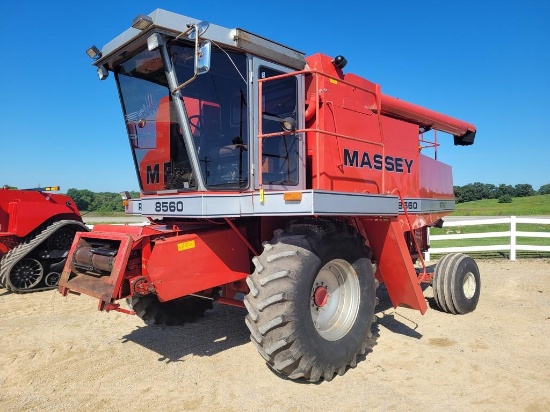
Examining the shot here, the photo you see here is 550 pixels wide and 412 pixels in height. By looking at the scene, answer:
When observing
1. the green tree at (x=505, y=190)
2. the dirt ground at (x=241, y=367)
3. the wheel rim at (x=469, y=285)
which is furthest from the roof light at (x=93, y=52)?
the green tree at (x=505, y=190)

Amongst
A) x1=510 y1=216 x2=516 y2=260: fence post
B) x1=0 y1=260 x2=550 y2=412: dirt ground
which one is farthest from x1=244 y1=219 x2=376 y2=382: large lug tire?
x1=510 y1=216 x2=516 y2=260: fence post

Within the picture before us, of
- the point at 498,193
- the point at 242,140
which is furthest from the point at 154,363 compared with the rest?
the point at 498,193

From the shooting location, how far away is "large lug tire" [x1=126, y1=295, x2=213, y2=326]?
5129 mm

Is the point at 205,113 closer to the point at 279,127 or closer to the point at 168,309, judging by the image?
the point at 279,127

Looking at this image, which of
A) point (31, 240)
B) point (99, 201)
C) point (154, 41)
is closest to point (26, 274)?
point (31, 240)

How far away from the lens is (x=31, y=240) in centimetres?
859

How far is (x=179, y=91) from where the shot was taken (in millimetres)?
4062

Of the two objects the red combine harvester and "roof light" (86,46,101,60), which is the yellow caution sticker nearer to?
"roof light" (86,46,101,60)

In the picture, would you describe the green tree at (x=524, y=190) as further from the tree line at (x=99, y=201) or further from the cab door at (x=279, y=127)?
the cab door at (x=279, y=127)

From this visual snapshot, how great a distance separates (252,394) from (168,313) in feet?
7.12

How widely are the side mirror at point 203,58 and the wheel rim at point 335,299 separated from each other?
7.46ft

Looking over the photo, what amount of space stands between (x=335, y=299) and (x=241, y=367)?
49.5 inches

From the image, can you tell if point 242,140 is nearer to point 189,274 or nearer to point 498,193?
point 189,274

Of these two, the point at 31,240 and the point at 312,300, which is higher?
the point at 31,240
